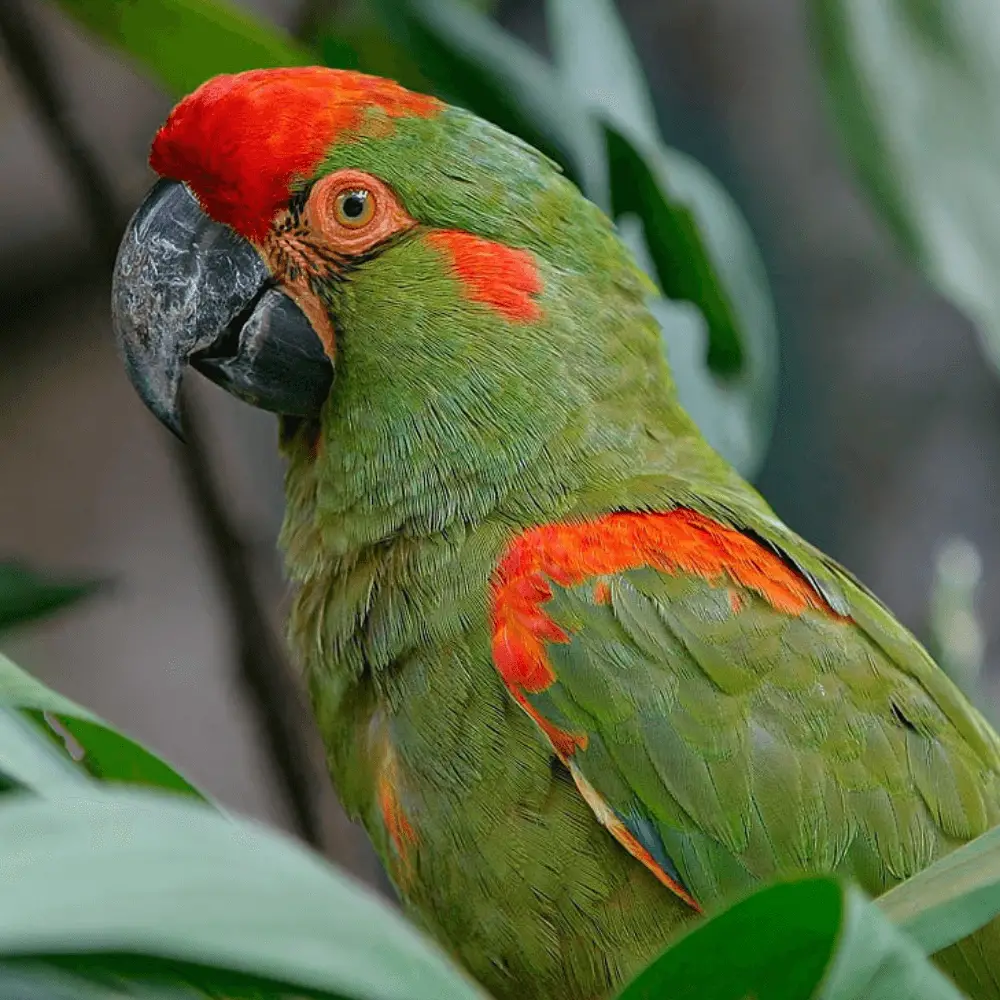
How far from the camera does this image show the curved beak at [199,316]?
1.31 m

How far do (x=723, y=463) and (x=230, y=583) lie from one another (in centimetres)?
67

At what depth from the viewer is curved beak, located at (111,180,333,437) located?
131 cm

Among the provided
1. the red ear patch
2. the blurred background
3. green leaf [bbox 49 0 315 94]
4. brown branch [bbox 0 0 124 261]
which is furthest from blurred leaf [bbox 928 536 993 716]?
the blurred background

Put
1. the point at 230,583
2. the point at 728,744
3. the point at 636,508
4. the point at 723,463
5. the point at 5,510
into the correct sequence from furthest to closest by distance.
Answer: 1. the point at 5,510
2. the point at 230,583
3. the point at 723,463
4. the point at 636,508
5. the point at 728,744

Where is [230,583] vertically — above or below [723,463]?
below

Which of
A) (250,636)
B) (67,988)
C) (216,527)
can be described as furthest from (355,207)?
(67,988)

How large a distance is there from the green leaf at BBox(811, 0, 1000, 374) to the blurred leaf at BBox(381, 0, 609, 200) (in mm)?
309

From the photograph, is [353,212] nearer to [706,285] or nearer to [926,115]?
[706,285]

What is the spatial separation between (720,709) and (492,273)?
0.50m

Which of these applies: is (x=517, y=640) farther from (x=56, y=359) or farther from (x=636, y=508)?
(x=56, y=359)

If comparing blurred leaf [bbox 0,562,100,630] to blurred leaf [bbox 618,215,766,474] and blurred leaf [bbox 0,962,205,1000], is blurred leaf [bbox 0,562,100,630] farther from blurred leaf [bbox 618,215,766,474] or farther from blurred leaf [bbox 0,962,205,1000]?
blurred leaf [bbox 0,962,205,1000]

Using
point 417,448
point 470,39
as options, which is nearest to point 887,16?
point 470,39

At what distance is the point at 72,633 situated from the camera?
361 centimetres

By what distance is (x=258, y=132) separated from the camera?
1299 millimetres
